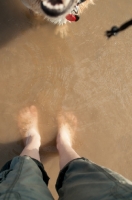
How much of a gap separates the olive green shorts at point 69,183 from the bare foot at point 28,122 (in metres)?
0.39

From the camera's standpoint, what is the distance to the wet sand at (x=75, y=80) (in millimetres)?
2055

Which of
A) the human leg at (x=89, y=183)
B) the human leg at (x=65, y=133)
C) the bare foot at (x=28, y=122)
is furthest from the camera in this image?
the bare foot at (x=28, y=122)

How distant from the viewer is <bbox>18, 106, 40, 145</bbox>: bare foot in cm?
206

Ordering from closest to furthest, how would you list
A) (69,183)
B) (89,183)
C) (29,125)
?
(89,183) < (69,183) < (29,125)

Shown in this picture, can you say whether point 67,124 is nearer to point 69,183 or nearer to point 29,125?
point 29,125

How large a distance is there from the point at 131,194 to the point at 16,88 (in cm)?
122

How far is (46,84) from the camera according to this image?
82.2 inches

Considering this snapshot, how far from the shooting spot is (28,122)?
2100mm

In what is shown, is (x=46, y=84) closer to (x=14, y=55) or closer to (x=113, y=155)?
(x=14, y=55)

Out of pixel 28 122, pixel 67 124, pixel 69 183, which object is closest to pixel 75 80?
pixel 67 124

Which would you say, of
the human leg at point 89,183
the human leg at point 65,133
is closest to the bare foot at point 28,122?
the human leg at point 65,133

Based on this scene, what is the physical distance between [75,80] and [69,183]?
891mm

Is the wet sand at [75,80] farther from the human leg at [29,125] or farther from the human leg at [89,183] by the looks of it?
the human leg at [89,183]

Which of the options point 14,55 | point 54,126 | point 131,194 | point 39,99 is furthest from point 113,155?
point 14,55
